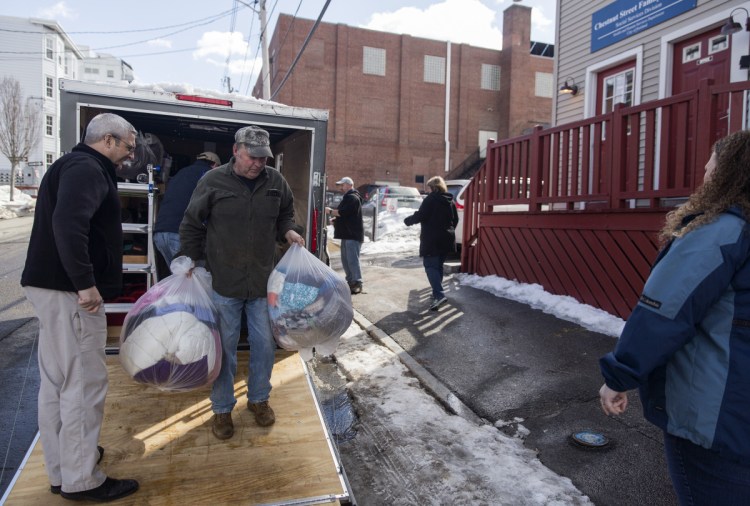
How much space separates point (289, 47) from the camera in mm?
31766

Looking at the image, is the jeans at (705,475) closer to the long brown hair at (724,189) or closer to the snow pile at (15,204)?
the long brown hair at (724,189)

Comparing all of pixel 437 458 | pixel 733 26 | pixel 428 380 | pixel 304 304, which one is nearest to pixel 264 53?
pixel 733 26

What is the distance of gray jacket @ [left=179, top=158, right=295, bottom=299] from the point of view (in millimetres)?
3363

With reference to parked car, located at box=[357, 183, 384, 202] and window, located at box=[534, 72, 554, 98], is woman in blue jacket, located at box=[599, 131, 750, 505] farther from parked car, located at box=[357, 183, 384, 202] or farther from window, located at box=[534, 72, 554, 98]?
window, located at box=[534, 72, 554, 98]

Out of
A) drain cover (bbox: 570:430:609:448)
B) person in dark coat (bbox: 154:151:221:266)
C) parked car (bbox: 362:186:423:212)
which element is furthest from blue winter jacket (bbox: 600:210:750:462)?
parked car (bbox: 362:186:423:212)

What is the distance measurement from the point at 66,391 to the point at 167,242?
2.38 meters

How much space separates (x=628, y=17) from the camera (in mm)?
8828

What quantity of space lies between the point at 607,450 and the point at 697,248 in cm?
231

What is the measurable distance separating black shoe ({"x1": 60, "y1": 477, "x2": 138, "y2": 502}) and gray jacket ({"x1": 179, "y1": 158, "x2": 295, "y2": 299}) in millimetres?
1203

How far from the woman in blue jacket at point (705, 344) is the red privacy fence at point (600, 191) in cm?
423

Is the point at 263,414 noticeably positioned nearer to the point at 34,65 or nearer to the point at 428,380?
the point at 428,380

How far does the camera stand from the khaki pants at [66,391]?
2.57m

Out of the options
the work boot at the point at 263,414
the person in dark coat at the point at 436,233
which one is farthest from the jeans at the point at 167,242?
the person in dark coat at the point at 436,233

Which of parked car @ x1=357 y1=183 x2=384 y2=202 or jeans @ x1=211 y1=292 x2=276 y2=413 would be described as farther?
parked car @ x1=357 y1=183 x2=384 y2=202
